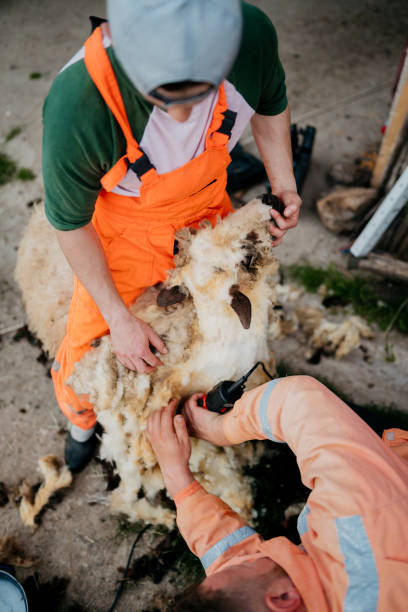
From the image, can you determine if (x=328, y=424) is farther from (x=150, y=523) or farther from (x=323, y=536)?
(x=150, y=523)

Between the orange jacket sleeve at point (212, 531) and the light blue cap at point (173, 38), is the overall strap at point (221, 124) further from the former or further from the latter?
the orange jacket sleeve at point (212, 531)

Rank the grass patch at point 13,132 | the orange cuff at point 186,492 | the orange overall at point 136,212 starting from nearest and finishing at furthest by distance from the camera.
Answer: the orange overall at point 136,212, the orange cuff at point 186,492, the grass patch at point 13,132

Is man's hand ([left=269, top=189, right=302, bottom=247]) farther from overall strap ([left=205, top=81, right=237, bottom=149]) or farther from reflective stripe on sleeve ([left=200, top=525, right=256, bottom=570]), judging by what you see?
reflective stripe on sleeve ([left=200, top=525, right=256, bottom=570])

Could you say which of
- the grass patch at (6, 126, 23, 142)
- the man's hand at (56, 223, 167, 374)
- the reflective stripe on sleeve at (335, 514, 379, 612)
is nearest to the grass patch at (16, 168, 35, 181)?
the grass patch at (6, 126, 23, 142)

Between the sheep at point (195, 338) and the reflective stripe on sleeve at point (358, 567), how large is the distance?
2.57ft

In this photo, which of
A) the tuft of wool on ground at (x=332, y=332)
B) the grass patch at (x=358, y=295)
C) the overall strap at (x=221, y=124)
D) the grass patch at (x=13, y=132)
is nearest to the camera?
the overall strap at (x=221, y=124)

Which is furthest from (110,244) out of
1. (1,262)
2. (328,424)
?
(1,262)

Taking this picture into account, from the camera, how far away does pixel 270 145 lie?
171 centimetres

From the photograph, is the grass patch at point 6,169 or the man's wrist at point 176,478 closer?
the man's wrist at point 176,478

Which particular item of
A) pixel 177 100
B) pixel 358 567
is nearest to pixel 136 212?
pixel 177 100

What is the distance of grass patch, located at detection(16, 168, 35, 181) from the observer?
11.3ft

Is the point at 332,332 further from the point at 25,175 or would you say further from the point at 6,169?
the point at 6,169

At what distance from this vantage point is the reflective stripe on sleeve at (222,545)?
125cm

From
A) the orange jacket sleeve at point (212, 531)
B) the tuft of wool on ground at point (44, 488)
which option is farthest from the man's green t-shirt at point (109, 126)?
the tuft of wool on ground at point (44, 488)
